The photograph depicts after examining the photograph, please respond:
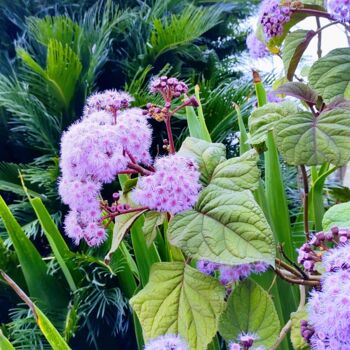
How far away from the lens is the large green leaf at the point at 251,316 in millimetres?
400

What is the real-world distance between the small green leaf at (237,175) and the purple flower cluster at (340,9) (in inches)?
5.3

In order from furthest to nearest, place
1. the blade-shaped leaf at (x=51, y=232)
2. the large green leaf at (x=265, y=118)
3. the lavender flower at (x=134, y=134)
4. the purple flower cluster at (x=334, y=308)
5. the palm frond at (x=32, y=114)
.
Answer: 1. the palm frond at (x=32, y=114)
2. the blade-shaped leaf at (x=51, y=232)
3. the large green leaf at (x=265, y=118)
4. the lavender flower at (x=134, y=134)
5. the purple flower cluster at (x=334, y=308)

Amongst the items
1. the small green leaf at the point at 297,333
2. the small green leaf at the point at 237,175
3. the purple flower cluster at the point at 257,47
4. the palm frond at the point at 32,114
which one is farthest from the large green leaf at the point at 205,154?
the palm frond at the point at 32,114

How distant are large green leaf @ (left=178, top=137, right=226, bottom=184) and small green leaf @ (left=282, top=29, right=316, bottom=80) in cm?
14

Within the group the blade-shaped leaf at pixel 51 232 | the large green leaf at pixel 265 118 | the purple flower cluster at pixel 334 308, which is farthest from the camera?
the blade-shaped leaf at pixel 51 232

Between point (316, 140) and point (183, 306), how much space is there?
0.55 ft

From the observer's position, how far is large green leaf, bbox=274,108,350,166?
1.35ft

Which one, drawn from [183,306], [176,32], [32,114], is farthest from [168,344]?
[176,32]

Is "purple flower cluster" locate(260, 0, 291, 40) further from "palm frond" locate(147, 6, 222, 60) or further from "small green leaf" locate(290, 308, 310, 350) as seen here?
"palm frond" locate(147, 6, 222, 60)

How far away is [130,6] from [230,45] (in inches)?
16.2

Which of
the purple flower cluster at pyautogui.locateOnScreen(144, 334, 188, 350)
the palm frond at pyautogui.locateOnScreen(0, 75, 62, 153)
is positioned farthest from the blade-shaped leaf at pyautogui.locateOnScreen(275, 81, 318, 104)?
the palm frond at pyautogui.locateOnScreen(0, 75, 62, 153)

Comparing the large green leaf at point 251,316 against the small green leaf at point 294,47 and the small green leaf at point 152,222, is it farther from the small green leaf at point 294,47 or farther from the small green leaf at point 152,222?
the small green leaf at point 294,47

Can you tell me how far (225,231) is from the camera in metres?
0.36

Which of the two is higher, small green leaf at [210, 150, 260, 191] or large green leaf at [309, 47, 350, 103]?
large green leaf at [309, 47, 350, 103]
